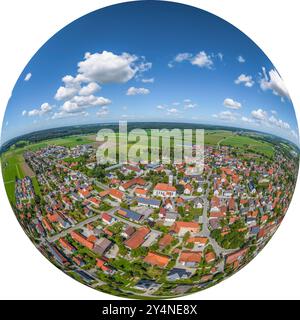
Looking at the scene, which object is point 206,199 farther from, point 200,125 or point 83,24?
point 83,24

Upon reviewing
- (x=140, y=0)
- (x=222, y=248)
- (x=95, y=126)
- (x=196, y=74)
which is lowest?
(x=222, y=248)

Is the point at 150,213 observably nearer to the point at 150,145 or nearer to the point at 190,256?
the point at 150,145

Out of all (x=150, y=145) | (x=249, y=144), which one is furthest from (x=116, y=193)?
(x=249, y=144)

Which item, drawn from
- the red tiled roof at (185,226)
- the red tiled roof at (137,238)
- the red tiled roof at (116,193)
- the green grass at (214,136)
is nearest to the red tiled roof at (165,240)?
the red tiled roof at (185,226)

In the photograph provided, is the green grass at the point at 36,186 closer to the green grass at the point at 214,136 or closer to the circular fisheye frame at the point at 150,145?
the circular fisheye frame at the point at 150,145

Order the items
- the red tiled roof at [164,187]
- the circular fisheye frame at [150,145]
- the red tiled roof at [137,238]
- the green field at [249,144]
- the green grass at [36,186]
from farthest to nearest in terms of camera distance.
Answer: the green grass at [36,186], the green field at [249,144], the red tiled roof at [137,238], the circular fisheye frame at [150,145], the red tiled roof at [164,187]

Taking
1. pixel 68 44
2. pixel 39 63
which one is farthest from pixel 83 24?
pixel 39 63
